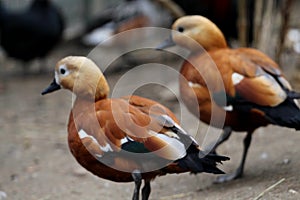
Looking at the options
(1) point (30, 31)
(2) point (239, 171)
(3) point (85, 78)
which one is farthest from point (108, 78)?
(3) point (85, 78)

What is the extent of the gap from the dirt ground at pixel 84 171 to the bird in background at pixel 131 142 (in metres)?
0.54

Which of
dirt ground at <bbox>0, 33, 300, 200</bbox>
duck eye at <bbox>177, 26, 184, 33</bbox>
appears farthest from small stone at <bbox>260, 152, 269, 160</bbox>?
duck eye at <bbox>177, 26, 184, 33</bbox>

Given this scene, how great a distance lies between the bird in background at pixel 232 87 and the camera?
12.7ft

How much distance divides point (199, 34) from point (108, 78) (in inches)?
155

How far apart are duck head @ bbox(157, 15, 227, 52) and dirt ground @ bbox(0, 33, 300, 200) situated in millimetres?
942

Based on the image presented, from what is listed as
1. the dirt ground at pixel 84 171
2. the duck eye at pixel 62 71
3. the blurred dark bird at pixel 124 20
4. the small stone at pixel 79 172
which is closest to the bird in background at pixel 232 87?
the dirt ground at pixel 84 171

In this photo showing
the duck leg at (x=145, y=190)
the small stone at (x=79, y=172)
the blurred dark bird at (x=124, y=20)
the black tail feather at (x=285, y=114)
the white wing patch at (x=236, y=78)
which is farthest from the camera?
the blurred dark bird at (x=124, y=20)

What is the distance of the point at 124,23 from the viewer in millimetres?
8602

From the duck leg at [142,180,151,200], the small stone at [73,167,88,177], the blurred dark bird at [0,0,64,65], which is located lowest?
the blurred dark bird at [0,0,64,65]

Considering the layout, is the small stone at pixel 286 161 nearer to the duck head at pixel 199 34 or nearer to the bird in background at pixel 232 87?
the bird in background at pixel 232 87

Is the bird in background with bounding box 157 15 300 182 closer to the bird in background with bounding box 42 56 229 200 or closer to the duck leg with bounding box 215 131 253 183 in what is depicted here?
the duck leg with bounding box 215 131 253 183

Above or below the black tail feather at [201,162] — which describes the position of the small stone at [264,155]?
below

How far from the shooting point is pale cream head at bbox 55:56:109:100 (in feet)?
12.1

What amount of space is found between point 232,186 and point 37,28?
501 centimetres
